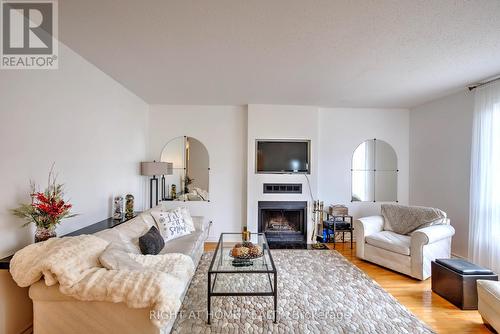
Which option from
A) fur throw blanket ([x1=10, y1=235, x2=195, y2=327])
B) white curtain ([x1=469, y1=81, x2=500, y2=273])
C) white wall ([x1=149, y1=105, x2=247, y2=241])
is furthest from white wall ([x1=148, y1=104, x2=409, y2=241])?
fur throw blanket ([x1=10, y1=235, x2=195, y2=327])

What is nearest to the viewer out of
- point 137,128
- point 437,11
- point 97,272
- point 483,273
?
point 97,272

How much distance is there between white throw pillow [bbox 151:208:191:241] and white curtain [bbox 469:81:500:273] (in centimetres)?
396

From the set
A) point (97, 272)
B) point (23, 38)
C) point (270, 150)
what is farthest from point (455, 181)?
point (23, 38)

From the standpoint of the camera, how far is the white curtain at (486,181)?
3129 millimetres

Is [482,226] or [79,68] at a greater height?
[79,68]

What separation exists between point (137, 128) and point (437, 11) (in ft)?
13.5

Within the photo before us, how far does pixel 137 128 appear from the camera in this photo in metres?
4.17

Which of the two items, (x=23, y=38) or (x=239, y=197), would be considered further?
(x=239, y=197)

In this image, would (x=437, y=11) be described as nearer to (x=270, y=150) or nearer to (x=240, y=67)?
(x=240, y=67)

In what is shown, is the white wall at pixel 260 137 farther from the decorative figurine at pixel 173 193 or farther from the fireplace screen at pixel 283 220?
the fireplace screen at pixel 283 220

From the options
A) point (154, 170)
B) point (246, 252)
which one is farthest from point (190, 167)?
point (246, 252)

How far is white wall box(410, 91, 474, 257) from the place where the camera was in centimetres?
368

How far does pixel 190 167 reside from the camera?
186 inches

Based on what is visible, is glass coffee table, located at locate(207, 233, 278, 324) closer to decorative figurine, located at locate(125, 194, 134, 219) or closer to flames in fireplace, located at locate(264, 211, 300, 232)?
decorative figurine, located at locate(125, 194, 134, 219)
